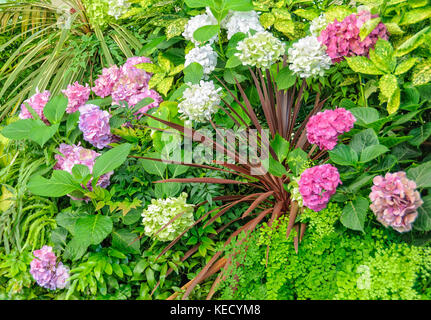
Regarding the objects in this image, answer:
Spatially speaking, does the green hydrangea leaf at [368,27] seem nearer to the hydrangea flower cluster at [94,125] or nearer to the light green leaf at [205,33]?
the light green leaf at [205,33]

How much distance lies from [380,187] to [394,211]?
80 millimetres

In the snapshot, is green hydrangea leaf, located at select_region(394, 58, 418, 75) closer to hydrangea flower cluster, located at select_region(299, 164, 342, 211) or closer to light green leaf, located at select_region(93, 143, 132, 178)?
hydrangea flower cluster, located at select_region(299, 164, 342, 211)

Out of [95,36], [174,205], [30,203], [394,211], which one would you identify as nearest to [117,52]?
[95,36]

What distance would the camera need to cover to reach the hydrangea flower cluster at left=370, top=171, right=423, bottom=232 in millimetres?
1198

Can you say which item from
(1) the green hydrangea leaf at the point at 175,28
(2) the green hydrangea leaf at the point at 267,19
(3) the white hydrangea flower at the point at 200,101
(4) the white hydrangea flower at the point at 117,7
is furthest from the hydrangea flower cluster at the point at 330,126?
(4) the white hydrangea flower at the point at 117,7

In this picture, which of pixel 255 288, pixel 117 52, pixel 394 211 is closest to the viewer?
pixel 394 211

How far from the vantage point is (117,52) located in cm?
233

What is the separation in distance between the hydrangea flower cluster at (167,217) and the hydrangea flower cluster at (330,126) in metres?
0.53

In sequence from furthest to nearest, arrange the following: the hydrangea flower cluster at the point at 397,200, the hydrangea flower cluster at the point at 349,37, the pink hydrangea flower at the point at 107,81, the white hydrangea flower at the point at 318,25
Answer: the pink hydrangea flower at the point at 107,81, the white hydrangea flower at the point at 318,25, the hydrangea flower cluster at the point at 349,37, the hydrangea flower cluster at the point at 397,200

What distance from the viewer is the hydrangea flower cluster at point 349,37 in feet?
5.03

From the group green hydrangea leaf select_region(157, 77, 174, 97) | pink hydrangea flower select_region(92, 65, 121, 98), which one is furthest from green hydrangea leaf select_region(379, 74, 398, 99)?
pink hydrangea flower select_region(92, 65, 121, 98)

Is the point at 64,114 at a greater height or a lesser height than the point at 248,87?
greater

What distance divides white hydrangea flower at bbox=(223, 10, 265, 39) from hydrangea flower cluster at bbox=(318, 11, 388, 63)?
401 millimetres

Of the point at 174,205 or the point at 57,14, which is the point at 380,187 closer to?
the point at 174,205
